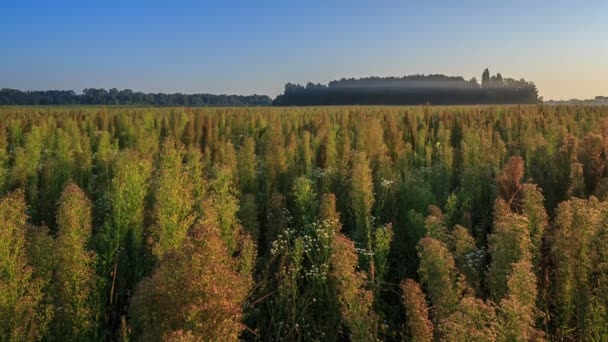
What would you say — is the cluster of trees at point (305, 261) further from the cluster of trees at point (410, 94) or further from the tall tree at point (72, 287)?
the cluster of trees at point (410, 94)

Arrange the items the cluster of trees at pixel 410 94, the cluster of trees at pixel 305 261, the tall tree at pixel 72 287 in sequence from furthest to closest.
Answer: the cluster of trees at pixel 410 94 → the tall tree at pixel 72 287 → the cluster of trees at pixel 305 261

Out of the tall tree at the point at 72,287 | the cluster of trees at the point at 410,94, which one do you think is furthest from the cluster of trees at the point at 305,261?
the cluster of trees at the point at 410,94

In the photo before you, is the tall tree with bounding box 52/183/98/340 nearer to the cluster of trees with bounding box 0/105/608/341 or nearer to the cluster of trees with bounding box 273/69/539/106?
the cluster of trees with bounding box 0/105/608/341

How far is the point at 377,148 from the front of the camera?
7.32 m

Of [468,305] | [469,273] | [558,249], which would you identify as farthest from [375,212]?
[468,305]

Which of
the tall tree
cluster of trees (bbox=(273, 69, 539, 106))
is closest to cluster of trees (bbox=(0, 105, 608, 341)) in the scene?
the tall tree

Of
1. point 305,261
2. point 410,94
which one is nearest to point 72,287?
point 305,261

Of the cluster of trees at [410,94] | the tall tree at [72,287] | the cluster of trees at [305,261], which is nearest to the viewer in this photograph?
the cluster of trees at [305,261]

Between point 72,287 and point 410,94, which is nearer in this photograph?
point 72,287

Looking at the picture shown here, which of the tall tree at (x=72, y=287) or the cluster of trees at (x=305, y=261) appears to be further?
the tall tree at (x=72, y=287)

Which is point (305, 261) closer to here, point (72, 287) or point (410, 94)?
point (72, 287)

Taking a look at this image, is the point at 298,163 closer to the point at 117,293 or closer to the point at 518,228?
the point at 117,293

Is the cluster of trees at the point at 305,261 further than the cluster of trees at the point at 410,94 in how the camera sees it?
No

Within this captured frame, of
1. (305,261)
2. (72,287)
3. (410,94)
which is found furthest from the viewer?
(410,94)
